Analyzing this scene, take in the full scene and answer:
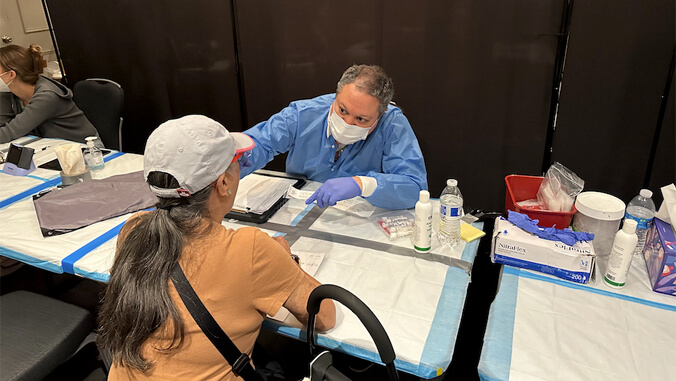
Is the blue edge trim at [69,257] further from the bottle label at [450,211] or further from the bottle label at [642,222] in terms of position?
the bottle label at [642,222]

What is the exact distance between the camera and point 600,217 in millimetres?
1349

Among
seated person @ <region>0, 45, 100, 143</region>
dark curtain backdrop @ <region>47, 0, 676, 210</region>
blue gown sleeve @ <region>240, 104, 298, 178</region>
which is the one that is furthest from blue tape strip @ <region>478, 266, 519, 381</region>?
seated person @ <region>0, 45, 100, 143</region>

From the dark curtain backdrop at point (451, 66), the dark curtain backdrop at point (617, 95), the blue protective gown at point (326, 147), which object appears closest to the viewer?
the blue protective gown at point (326, 147)

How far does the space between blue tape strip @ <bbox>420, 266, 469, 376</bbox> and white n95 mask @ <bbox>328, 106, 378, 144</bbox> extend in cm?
66

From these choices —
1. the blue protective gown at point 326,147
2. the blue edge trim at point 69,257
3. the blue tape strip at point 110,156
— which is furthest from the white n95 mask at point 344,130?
the blue tape strip at point 110,156

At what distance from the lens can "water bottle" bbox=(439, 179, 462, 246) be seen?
4.70 feet

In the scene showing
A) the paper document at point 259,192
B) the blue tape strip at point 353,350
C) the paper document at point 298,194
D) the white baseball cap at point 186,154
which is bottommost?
the blue tape strip at point 353,350

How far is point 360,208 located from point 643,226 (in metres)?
0.93

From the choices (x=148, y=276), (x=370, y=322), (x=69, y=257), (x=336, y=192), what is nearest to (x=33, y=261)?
(x=69, y=257)

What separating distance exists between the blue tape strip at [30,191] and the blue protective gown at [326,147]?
95 cm

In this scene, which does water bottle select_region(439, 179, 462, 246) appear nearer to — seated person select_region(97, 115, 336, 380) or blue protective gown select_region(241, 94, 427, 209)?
blue protective gown select_region(241, 94, 427, 209)

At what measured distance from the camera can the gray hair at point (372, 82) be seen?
165 cm

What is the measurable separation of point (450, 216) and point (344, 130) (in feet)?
1.87

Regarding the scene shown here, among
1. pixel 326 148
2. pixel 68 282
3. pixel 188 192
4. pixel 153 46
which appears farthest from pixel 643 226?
pixel 153 46
